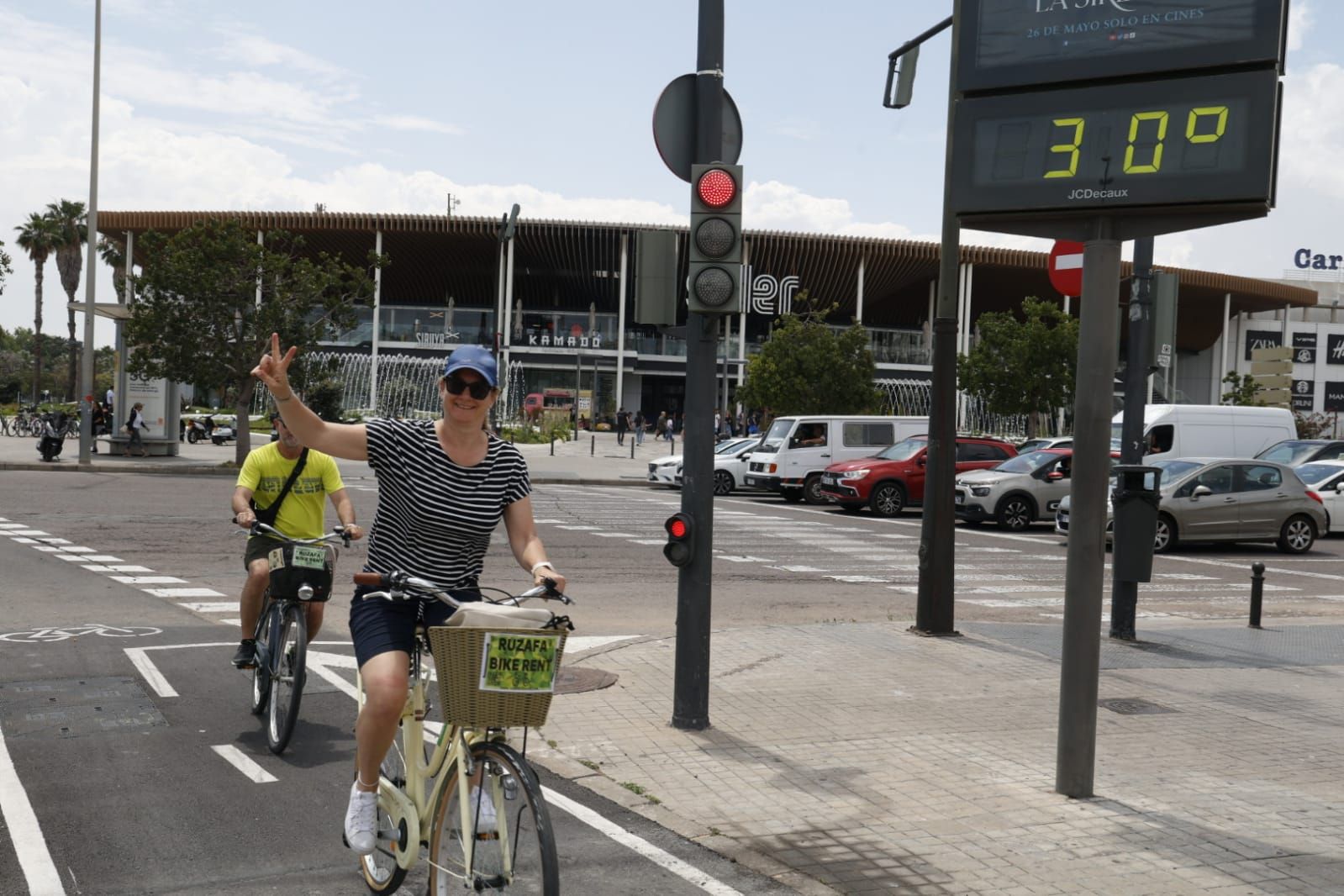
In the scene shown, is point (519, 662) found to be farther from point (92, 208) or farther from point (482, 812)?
point (92, 208)

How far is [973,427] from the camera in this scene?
62.8 metres

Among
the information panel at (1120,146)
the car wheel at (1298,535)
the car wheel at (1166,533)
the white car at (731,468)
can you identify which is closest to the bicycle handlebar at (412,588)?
the information panel at (1120,146)

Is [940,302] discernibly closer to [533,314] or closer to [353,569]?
[353,569]

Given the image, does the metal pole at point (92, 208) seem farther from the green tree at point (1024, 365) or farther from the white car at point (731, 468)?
the green tree at point (1024, 365)

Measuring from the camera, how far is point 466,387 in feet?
13.6

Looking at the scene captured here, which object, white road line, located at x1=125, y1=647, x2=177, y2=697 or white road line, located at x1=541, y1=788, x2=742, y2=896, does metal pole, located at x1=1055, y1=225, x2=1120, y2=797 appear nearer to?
white road line, located at x1=541, y1=788, x2=742, y2=896

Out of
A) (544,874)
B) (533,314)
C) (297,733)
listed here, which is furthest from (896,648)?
(533,314)

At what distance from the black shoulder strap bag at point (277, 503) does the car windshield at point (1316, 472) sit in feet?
68.6

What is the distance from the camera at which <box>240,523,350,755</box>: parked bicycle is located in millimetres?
6246

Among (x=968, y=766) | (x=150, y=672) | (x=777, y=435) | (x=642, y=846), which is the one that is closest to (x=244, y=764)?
(x=642, y=846)

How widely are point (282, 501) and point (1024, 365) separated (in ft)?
142

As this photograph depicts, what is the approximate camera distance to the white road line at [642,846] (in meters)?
4.66

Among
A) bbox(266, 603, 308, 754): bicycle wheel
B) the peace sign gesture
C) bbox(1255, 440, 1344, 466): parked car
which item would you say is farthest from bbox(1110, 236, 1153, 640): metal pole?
bbox(1255, 440, 1344, 466): parked car

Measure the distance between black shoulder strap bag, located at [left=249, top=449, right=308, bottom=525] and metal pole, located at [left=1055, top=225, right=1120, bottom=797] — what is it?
156 inches
